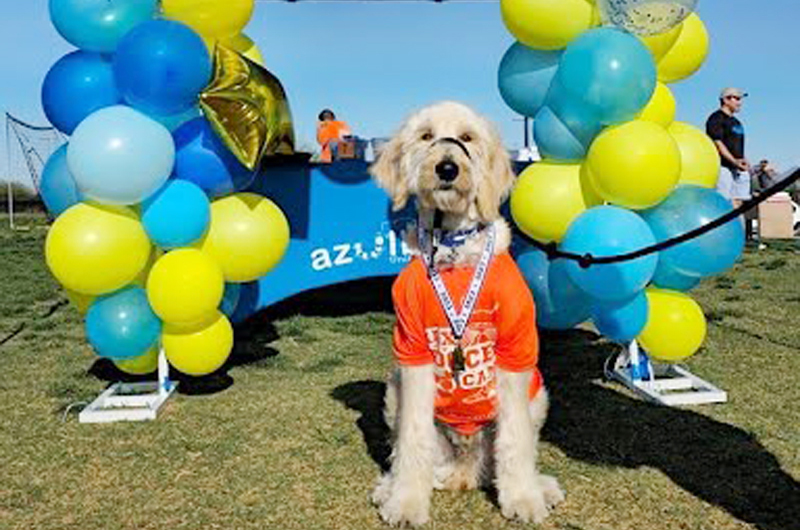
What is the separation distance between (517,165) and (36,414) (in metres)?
3.85

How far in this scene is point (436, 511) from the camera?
3666mm

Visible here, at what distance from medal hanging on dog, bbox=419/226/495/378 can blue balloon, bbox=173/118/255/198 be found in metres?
1.62

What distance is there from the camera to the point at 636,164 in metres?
4.20

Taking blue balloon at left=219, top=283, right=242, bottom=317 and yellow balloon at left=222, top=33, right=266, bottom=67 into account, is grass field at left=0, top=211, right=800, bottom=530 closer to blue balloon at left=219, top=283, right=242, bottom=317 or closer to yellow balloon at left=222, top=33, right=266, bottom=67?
blue balloon at left=219, top=283, right=242, bottom=317

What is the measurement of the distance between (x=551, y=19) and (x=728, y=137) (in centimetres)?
653

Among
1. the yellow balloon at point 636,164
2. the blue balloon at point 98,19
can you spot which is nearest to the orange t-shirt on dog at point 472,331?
the yellow balloon at point 636,164

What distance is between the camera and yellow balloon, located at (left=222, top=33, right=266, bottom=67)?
208 inches

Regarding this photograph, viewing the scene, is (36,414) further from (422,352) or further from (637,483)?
(637,483)

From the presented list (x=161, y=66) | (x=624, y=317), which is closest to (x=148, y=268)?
(x=161, y=66)

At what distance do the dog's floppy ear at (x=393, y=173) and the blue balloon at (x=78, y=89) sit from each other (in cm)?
169

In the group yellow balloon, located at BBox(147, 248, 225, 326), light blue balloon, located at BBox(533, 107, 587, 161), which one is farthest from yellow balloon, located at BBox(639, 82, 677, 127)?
yellow balloon, located at BBox(147, 248, 225, 326)

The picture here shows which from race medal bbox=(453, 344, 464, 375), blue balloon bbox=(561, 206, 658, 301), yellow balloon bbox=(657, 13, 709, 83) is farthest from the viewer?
yellow balloon bbox=(657, 13, 709, 83)

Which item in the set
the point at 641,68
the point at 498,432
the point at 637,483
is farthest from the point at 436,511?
the point at 641,68

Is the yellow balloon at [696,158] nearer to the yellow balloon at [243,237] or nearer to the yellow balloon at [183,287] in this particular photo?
the yellow balloon at [243,237]
